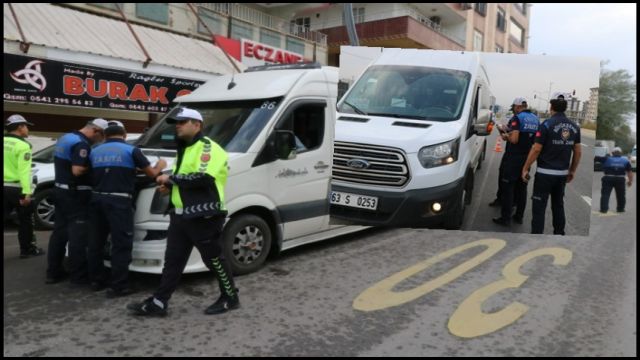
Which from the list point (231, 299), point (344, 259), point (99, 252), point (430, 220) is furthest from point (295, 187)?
point (430, 220)

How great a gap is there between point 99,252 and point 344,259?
2851mm

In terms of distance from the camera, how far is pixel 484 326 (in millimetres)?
4230

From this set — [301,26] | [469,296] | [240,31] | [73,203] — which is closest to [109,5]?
[240,31]

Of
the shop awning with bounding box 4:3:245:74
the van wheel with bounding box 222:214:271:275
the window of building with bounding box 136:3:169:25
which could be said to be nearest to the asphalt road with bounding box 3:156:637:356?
the van wheel with bounding box 222:214:271:275

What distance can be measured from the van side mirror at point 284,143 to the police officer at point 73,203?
1846 mm

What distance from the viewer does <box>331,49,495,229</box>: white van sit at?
274 centimetres

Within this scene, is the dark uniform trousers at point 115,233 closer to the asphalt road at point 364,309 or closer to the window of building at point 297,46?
the asphalt road at point 364,309

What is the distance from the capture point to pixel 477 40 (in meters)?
3.37

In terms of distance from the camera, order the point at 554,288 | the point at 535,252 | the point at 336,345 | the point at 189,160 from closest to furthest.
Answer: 1. the point at 336,345
2. the point at 189,160
3. the point at 554,288
4. the point at 535,252

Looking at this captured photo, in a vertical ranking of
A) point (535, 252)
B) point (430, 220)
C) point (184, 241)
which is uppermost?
point (430, 220)

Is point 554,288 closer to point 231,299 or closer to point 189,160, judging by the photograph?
point 231,299

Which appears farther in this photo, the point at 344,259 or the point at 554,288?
the point at 344,259

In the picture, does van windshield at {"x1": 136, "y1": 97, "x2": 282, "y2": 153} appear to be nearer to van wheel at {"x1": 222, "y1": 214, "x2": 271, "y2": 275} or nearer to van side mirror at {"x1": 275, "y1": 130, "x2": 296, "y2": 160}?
van side mirror at {"x1": 275, "y1": 130, "x2": 296, "y2": 160}

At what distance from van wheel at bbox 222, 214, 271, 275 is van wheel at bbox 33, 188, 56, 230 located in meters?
3.81
